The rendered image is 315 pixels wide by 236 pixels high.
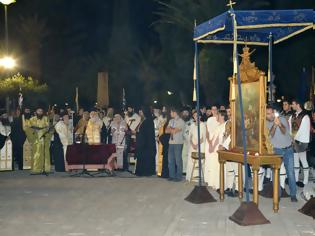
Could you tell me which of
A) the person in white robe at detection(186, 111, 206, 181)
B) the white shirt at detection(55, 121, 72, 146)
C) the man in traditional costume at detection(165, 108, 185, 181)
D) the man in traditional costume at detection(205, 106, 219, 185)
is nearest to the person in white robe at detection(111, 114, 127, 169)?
the white shirt at detection(55, 121, 72, 146)

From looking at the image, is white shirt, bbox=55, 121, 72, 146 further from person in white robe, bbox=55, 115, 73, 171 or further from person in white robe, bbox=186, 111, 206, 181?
person in white robe, bbox=186, 111, 206, 181

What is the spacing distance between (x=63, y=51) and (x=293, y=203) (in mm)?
56524

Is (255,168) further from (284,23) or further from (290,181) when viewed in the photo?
(284,23)

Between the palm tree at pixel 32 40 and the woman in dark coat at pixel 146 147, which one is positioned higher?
the palm tree at pixel 32 40

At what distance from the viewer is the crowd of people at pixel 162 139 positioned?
1317 cm

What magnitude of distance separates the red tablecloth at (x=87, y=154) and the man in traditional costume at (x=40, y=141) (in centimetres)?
98

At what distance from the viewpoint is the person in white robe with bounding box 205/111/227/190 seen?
44.2ft

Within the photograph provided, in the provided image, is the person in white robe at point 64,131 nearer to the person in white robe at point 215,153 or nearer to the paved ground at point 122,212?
the paved ground at point 122,212

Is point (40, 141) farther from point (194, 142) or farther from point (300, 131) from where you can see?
point (300, 131)

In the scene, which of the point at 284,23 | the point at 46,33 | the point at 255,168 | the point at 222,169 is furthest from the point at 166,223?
the point at 46,33

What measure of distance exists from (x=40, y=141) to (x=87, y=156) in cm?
174

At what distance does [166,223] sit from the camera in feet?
31.9

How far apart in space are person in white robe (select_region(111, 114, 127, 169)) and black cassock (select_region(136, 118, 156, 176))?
1.41m

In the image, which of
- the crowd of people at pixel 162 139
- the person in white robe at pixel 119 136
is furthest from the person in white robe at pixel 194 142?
the person in white robe at pixel 119 136
